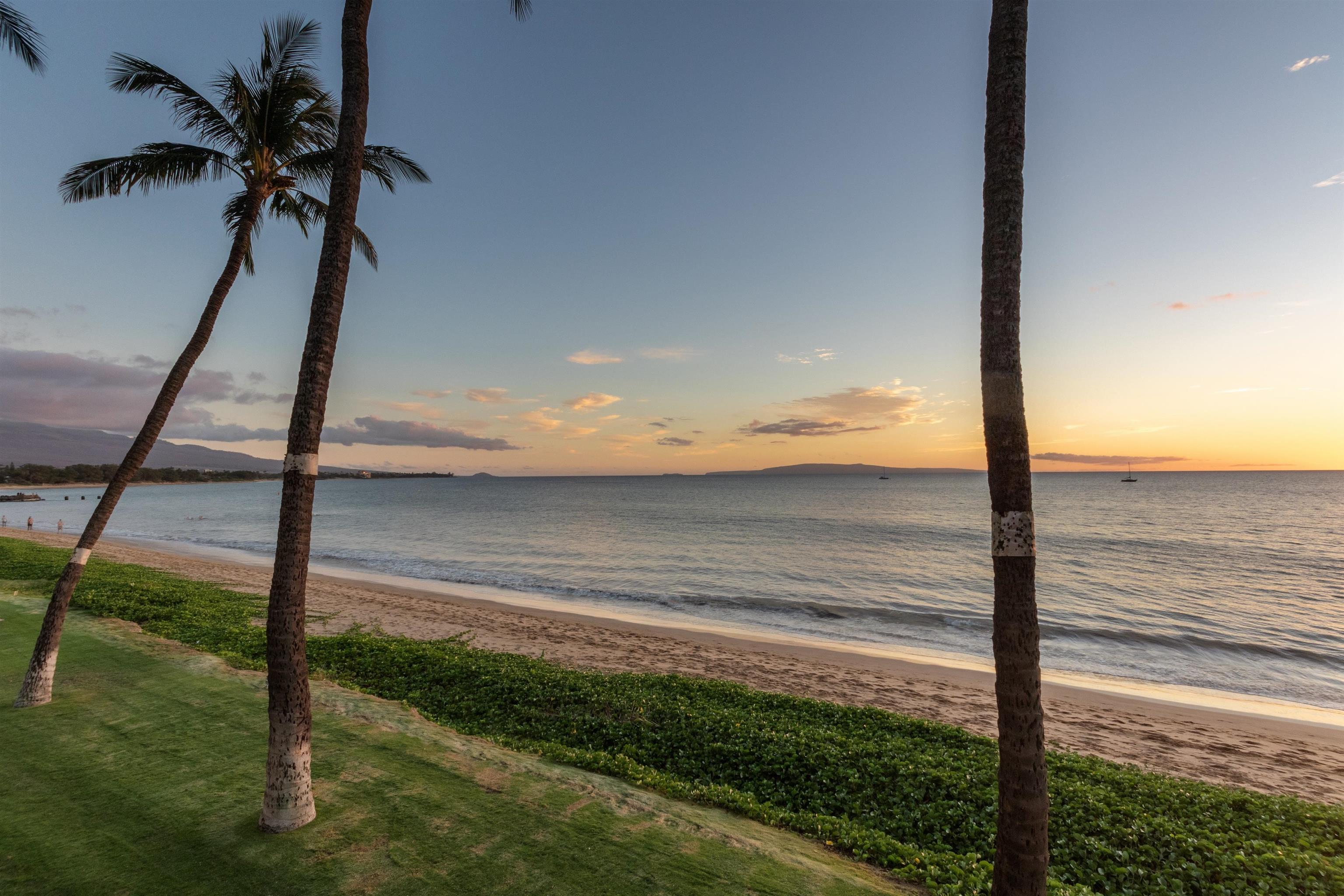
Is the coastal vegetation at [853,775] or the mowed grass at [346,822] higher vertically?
the mowed grass at [346,822]

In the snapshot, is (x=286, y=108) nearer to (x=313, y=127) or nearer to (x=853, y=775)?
(x=313, y=127)

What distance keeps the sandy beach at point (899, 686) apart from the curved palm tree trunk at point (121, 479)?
751cm

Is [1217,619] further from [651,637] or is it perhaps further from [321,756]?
[321,756]

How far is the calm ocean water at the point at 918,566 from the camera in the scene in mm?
Answer: 16547

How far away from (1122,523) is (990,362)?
6241 centimetres

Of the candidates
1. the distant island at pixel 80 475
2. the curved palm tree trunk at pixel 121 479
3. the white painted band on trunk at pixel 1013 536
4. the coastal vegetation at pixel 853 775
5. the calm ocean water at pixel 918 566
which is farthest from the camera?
the distant island at pixel 80 475

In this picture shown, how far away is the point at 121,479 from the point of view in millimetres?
7023

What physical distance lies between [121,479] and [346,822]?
18.6 ft

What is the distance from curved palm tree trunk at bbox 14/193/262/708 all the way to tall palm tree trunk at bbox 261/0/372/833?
12.1ft

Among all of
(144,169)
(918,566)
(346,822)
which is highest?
(144,169)

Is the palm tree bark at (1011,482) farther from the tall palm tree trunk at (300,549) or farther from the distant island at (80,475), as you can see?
the distant island at (80,475)

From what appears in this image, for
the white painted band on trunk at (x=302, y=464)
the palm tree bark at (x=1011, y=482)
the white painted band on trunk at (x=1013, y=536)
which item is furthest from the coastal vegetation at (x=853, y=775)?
the white painted band on trunk at (x=302, y=464)

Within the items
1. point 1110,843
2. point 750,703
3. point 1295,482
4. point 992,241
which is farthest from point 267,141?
point 1295,482

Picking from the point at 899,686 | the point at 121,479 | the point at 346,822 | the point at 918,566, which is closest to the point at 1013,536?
the point at 346,822
